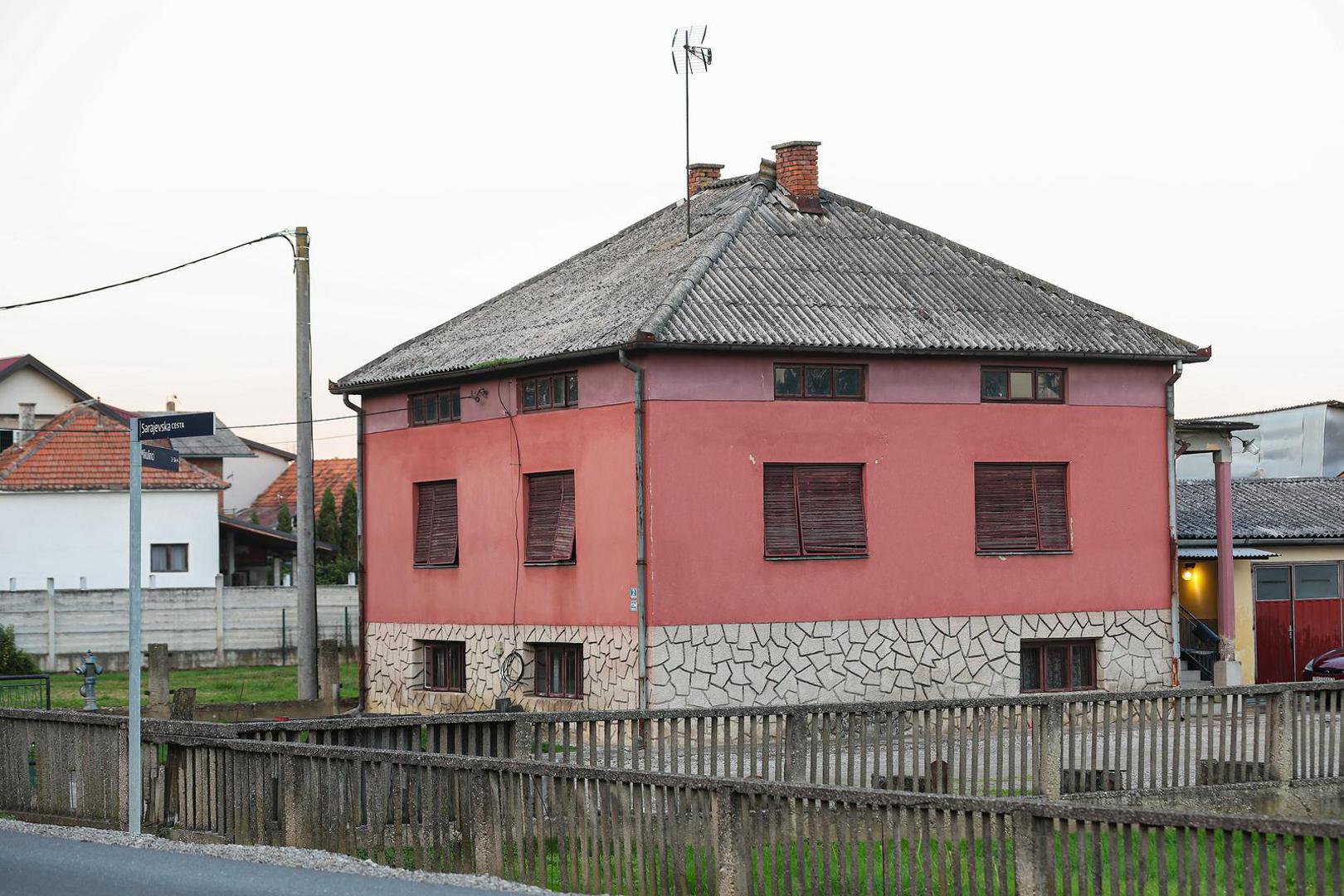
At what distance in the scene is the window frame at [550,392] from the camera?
25266 millimetres

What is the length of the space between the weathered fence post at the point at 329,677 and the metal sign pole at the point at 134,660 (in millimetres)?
13699

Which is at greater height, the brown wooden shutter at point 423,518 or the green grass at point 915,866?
the brown wooden shutter at point 423,518

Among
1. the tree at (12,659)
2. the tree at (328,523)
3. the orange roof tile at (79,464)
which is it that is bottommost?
the tree at (12,659)

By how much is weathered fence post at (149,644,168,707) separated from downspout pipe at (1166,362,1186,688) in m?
15.9

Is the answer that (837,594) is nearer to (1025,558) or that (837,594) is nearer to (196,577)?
(1025,558)

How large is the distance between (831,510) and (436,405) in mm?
7157

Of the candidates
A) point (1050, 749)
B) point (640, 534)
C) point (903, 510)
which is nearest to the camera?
point (1050, 749)

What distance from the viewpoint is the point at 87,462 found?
161 ft

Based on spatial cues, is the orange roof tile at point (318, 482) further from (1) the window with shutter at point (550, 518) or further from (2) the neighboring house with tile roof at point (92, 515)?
(1) the window with shutter at point (550, 518)

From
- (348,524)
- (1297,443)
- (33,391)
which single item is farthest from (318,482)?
(1297,443)

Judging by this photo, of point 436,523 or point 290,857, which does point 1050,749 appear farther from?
point 436,523

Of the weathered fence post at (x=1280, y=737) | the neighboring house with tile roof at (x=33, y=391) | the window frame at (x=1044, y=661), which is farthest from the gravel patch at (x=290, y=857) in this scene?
the neighboring house with tile roof at (x=33, y=391)

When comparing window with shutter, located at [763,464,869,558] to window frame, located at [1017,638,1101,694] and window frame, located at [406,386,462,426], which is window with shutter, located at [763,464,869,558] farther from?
window frame, located at [406,386,462,426]

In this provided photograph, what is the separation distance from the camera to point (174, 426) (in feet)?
47.3
